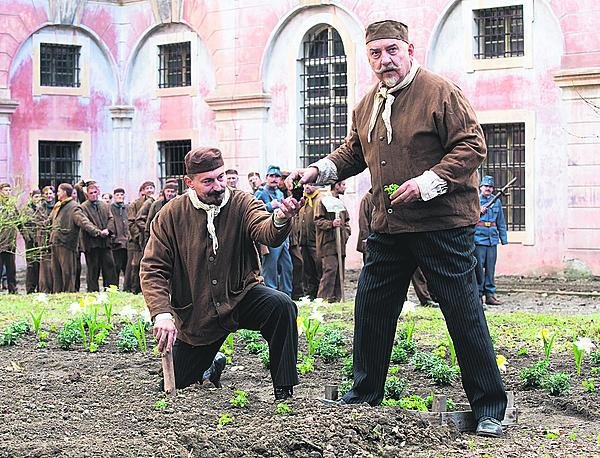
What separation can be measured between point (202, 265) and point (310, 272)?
10.8 metres

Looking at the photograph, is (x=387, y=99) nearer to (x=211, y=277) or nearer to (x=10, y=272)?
(x=211, y=277)

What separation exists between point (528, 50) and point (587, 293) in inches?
185

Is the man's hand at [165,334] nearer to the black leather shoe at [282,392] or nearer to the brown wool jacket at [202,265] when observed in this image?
the brown wool jacket at [202,265]

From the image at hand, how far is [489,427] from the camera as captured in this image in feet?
21.8

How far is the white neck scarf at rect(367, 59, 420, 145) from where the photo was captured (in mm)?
6844

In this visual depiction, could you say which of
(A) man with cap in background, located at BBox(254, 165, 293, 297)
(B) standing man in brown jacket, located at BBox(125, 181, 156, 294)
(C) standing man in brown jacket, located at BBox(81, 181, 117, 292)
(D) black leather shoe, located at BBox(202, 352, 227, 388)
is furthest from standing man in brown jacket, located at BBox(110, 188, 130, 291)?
(D) black leather shoe, located at BBox(202, 352, 227, 388)

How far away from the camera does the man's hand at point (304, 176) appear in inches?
278

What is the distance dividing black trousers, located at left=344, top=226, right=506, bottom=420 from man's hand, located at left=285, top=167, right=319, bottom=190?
0.49 metres

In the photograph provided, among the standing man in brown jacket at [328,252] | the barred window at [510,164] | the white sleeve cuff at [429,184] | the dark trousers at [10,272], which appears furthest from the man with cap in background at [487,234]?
the white sleeve cuff at [429,184]

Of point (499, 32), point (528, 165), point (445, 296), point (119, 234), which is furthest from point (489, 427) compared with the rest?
point (499, 32)

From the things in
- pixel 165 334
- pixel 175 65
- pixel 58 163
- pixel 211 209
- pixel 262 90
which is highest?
pixel 175 65

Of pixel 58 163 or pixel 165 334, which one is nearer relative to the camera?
pixel 165 334

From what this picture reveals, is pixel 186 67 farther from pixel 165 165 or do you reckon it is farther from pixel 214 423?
pixel 214 423

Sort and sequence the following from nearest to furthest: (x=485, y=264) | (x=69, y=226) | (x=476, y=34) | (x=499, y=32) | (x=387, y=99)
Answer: (x=387, y=99)
(x=485, y=264)
(x=69, y=226)
(x=499, y=32)
(x=476, y=34)
